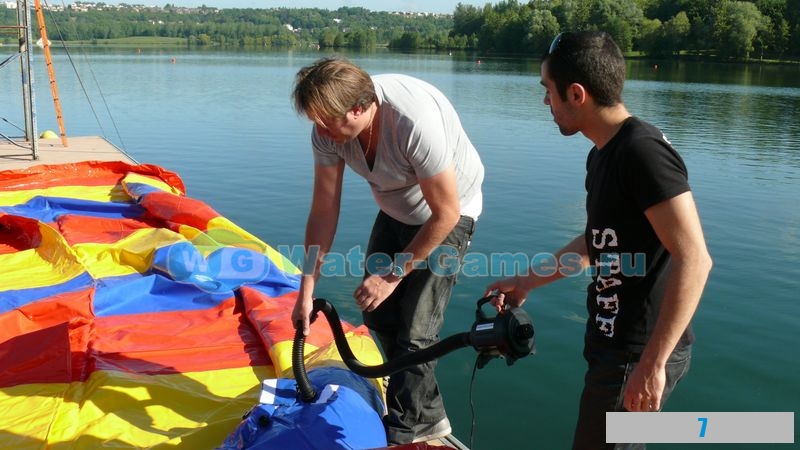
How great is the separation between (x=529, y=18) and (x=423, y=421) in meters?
86.4

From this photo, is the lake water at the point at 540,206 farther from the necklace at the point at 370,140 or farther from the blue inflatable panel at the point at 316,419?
the necklace at the point at 370,140

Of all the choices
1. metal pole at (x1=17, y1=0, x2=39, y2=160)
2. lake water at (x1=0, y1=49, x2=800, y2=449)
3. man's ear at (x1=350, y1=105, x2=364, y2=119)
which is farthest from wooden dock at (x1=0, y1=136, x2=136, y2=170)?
man's ear at (x1=350, y1=105, x2=364, y2=119)

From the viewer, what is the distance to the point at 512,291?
9.24 feet

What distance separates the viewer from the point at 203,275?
17.0 feet

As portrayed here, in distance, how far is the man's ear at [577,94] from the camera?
7.25 feet

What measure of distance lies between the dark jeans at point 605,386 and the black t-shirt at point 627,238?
0.04 meters

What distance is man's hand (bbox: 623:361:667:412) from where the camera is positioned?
206 centimetres

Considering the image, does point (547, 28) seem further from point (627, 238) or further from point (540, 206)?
point (627, 238)

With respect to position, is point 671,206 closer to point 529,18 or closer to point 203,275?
point 203,275

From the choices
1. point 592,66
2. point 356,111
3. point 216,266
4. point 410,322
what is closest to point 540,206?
point 216,266

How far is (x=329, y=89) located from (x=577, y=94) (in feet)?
2.91

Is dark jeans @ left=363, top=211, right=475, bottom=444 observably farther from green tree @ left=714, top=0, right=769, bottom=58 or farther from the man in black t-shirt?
green tree @ left=714, top=0, right=769, bottom=58

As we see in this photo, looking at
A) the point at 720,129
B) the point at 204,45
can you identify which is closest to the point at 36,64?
the point at 720,129

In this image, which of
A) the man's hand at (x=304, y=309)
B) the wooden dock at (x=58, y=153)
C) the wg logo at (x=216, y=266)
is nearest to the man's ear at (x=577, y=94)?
the man's hand at (x=304, y=309)
